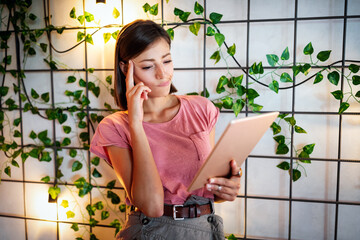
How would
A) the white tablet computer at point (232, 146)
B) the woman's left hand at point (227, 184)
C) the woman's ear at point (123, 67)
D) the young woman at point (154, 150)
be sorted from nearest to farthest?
the white tablet computer at point (232, 146) → the woman's left hand at point (227, 184) → the young woman at point (154, 150) → the woman's ear at point (123, 67)

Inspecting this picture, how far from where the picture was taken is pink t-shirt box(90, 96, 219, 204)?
46.0 inches

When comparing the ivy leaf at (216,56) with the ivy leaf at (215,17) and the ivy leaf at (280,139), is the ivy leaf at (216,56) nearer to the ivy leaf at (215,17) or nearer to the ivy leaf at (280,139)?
the ivy leaf at (215,17)

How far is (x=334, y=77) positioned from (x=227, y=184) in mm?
755

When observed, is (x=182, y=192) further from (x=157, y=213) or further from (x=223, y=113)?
(x=223, y=113)

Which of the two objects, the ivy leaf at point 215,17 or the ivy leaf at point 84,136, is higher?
the ivy leaf at point 215,17

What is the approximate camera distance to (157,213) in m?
1.07

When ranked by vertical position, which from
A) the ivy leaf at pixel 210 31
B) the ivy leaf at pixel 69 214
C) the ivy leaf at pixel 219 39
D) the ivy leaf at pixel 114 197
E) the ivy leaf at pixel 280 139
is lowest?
the ivy leaf at pixel 69 214

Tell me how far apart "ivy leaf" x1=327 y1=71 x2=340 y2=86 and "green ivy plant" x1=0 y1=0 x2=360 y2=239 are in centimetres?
3

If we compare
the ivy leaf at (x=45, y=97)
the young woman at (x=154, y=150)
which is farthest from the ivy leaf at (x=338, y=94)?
the ivy leaf at (x=45, y=97)

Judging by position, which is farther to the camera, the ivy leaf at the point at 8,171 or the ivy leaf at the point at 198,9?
the ivy leaf at the point at 8,171

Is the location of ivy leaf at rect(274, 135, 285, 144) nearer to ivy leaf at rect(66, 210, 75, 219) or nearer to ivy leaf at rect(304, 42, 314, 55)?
ivy leaf at rect(304, 42, 314, 55)

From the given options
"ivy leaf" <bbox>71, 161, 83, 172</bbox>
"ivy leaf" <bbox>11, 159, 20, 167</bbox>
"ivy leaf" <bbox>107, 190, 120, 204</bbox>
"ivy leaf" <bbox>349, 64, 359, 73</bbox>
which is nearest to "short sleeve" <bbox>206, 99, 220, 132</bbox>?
"ivy leaf" <bbox>349, 64, 359, 73</bbox>

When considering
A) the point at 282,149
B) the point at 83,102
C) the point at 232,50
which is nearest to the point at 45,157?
the point at 83,102

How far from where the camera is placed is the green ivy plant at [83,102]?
140 centimetres
